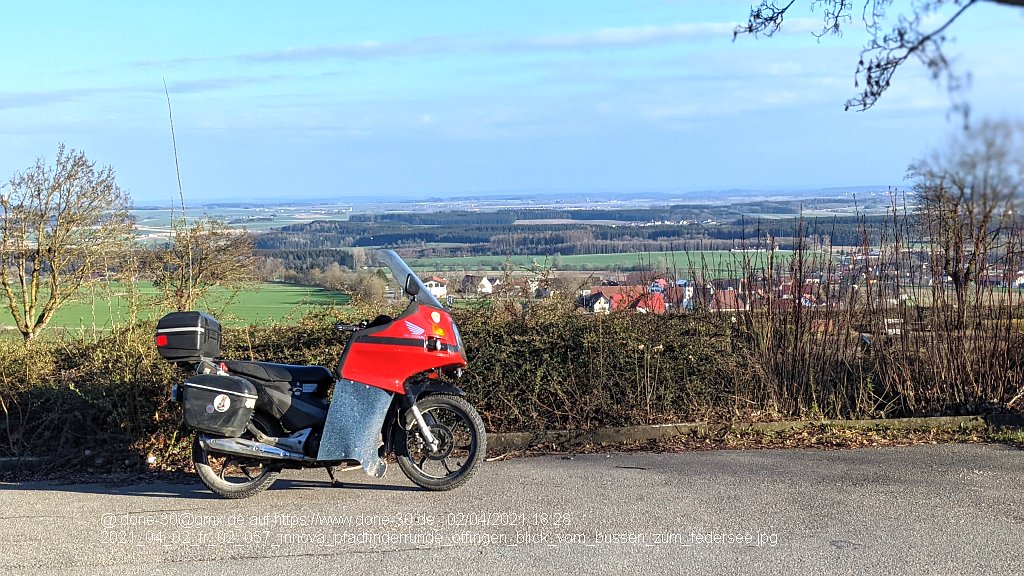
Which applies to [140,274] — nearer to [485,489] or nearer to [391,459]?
[391,459]

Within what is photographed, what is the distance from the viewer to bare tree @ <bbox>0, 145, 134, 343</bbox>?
22516mm

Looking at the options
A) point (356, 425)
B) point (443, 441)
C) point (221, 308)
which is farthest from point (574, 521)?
point (221, 308)

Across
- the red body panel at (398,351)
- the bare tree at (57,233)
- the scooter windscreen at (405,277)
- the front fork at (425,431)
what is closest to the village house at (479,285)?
the scooter windscreen at (405,277)

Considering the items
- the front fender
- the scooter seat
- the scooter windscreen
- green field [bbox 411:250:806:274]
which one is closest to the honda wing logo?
the scooter windscreen

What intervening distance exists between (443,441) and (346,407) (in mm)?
632

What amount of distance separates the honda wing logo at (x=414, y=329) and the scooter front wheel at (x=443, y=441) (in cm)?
42

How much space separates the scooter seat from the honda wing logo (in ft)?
2.44

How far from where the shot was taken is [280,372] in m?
6.15

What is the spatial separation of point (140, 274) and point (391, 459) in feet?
13.6

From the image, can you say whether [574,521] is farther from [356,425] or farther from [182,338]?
[182,338]

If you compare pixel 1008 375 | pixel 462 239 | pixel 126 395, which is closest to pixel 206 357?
pixel 126 395

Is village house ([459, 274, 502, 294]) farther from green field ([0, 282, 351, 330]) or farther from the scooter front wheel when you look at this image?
the scooter front wheel

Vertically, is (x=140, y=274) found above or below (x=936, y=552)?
above

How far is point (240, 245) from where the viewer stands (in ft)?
86.0
